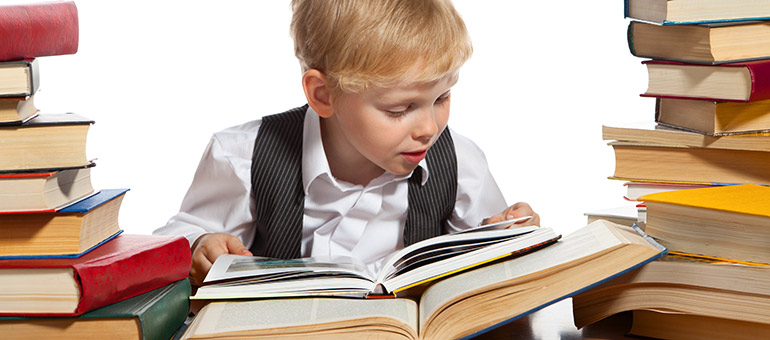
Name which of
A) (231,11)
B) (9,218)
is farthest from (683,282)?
(231,11)

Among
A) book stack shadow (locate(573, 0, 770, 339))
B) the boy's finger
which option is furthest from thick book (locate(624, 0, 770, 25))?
the boy's finger

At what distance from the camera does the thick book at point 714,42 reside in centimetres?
113

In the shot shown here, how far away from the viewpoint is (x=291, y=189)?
1412 mm

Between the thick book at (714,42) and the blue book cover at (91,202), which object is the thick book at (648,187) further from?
the blue book cover at (91,202)

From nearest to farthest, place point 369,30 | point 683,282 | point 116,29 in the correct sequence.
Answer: point 683,282, point 369,30, point 116,29

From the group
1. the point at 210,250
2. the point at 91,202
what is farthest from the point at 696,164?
the point at 91,202

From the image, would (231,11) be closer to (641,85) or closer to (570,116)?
(570,116)

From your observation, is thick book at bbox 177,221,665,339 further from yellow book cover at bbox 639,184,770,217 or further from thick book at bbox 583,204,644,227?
thick book at bbox 583,204,644,227

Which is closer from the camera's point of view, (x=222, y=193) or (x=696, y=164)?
(x=696, y=164)

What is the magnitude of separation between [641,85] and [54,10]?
211 cm

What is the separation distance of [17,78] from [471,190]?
0.85 meters

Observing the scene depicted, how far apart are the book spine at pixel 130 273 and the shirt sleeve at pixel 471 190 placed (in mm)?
647

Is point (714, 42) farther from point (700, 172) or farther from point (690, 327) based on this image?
point (690, 327)

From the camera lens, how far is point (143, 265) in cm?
94
